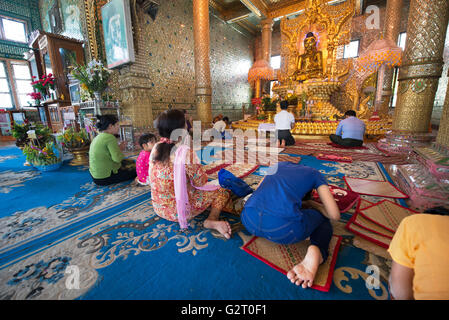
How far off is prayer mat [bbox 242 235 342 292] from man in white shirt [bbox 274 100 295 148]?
3.60 metres

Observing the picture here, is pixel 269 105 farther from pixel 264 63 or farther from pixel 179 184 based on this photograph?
pixel 179 184

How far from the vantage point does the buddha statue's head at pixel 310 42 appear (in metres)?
8.43

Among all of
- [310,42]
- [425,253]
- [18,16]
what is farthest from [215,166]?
[18,16]

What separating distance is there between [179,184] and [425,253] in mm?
1293

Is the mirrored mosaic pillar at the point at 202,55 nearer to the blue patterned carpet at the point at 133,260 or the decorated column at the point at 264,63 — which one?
the decorated column at the point at 264,63

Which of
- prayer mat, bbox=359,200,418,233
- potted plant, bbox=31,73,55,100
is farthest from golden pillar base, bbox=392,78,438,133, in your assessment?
potted plant, bbox=31,73,55,100

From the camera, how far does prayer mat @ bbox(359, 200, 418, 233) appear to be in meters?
1.51

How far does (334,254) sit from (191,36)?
879 centimetres

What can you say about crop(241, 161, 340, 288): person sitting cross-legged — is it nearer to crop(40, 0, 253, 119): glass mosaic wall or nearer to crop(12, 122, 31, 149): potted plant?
crop(40, 0, 253, 119): glass mosaic wall

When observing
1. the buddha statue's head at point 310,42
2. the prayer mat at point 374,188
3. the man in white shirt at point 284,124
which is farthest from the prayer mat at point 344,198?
the buddha statue's head at point 310,42

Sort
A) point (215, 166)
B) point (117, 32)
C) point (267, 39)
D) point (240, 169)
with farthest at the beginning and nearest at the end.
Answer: point (267, 39), point (117, 32), point (215, 166), point (240, 169)

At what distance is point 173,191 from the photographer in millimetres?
1605

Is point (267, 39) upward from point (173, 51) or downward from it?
upward

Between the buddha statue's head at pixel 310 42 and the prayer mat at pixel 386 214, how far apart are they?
8.82m
